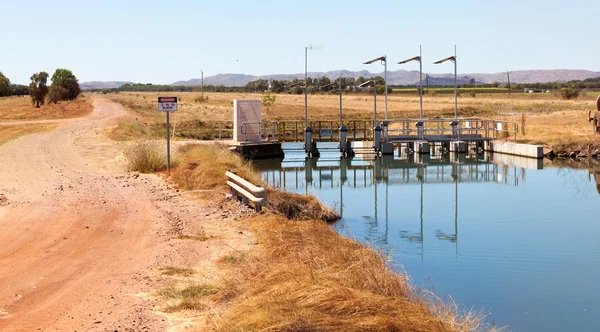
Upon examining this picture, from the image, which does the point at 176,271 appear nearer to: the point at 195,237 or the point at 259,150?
the point at 195,237

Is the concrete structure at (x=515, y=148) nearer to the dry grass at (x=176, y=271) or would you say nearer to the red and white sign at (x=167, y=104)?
the red and white sign at (x=167, y=104)

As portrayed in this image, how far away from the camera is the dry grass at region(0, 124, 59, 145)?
43172mm

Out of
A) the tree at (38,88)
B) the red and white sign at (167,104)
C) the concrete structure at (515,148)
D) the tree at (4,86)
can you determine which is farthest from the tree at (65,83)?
the red and white sign at (167,104)

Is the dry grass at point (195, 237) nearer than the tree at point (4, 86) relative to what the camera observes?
Yes

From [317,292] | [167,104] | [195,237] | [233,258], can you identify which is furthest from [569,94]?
[317,292]

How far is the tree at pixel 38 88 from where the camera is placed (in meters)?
86.4

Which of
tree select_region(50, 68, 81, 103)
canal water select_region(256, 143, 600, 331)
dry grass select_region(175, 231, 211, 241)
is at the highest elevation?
tree select_region(50, 68, 81, 103)

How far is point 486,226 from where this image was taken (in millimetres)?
20328

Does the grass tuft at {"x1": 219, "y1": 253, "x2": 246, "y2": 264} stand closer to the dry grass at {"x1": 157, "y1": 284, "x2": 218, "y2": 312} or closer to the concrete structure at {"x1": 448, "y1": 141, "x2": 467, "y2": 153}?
Result: the dry grass at {"x1": 157, "y1": 284, "x2": 218, "y2": 312}

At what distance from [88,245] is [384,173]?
2261 cm

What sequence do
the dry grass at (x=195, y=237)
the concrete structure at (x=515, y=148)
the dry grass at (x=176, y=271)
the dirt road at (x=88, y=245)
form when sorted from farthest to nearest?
the concrete structure at (x=515, y=148), the dry grass at (x=195, y=237), the dry grass at (x=176, y=271), the dirt road at (x=88, y=245)

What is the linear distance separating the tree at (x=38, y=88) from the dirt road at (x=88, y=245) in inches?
2468

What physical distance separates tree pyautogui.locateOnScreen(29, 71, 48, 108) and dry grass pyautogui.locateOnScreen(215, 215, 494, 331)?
77.9 meters

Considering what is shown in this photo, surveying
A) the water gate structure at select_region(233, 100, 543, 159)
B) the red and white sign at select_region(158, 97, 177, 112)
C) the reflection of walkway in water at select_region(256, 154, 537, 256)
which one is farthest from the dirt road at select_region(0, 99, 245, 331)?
the water gate structure at select_region(233, 100, 543, 159)
